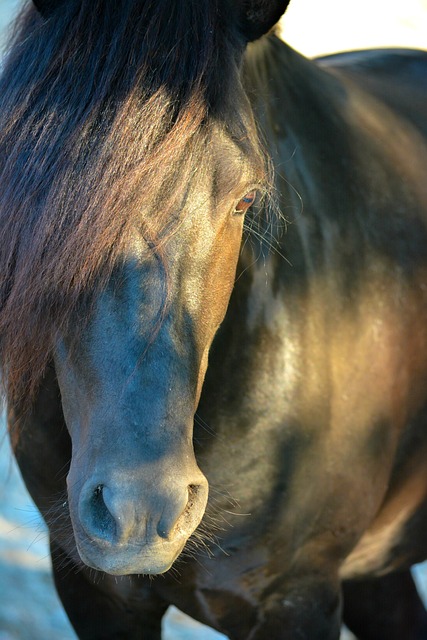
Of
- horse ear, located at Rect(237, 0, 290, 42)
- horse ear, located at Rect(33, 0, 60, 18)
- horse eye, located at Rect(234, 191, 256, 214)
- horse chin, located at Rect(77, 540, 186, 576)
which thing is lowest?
horse chin, located at Rect(77, 540, 186, 576)

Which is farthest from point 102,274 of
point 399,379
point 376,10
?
point 376,10

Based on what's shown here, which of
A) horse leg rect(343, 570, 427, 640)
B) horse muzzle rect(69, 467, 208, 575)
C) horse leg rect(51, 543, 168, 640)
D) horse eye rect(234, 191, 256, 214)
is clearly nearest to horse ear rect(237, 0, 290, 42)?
horse eye rect(234, 191, 256, 214)

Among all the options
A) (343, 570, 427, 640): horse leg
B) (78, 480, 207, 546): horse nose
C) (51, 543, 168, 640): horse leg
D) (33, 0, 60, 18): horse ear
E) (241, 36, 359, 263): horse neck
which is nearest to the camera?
(78, 480, 207, 546): horse nose

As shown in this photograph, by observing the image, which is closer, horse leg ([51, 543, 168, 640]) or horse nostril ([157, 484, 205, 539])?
horse nostril ([157, 484, 205, 539])

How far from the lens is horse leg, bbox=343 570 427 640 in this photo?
92.2 inches

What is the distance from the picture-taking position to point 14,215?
1232 millimetres

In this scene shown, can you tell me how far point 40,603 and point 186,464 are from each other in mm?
Answer: 1978

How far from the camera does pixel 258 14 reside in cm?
143

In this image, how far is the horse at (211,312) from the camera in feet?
3.94

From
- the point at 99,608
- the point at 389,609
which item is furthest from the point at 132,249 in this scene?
the point at 389,609

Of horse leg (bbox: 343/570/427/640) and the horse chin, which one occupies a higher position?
the horse chin

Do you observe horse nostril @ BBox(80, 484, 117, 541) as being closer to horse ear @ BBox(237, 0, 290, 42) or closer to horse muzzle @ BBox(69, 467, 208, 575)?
horse muzzle @ BBox(69, 467, 208, 575)

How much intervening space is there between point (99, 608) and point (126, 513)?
774mm

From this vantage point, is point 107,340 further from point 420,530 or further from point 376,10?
point 376,10
